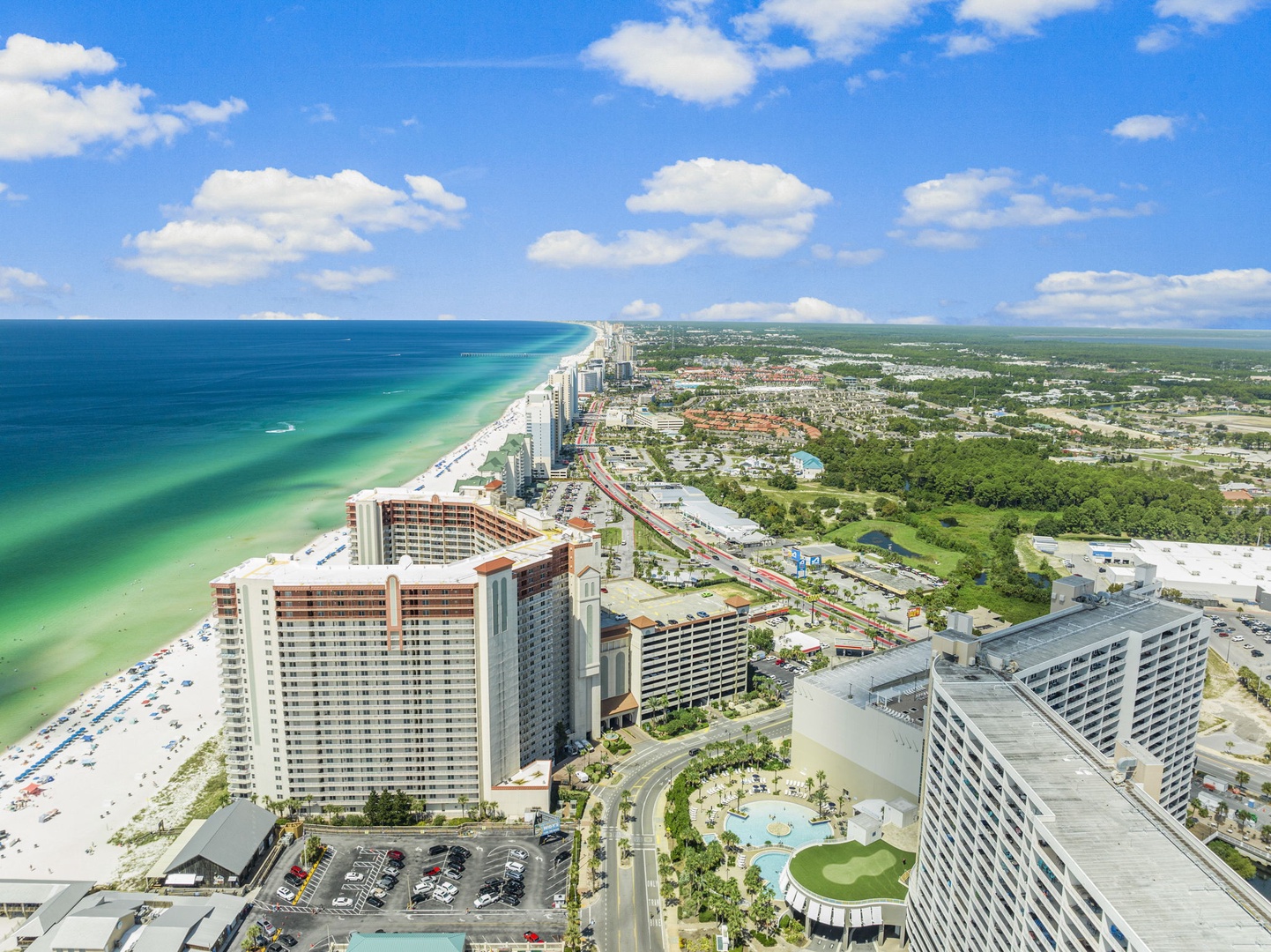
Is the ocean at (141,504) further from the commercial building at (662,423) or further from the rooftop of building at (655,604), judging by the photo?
the rooftop of building at (655,604)

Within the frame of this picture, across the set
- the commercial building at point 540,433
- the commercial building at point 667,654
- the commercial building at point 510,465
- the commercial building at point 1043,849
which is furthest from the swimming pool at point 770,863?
the commercial building at point 540,433

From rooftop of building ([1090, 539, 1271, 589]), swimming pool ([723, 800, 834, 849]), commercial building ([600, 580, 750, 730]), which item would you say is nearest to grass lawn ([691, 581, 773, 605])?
commercial building ([600, 580, 750, 730])

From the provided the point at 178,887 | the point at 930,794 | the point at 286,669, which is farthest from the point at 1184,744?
the point at 178,887

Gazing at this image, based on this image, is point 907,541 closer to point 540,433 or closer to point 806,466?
point 806,466

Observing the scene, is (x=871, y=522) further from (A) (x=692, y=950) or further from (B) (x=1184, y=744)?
(A) (x=692, y=950)

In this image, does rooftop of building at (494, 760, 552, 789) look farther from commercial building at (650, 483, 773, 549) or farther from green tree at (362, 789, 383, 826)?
commercial building at (650, 483, 773, 549)

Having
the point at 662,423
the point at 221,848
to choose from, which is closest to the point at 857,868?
the point at 221,848
